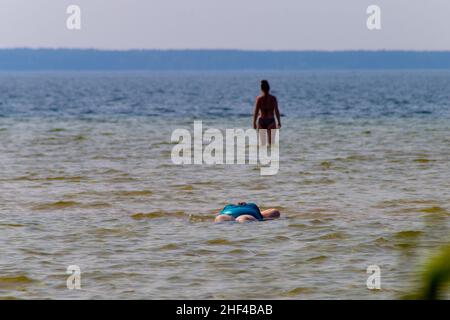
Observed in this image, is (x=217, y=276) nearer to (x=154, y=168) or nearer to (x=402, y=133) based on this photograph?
(x=154, y=168)

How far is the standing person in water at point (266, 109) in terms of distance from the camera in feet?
66.5

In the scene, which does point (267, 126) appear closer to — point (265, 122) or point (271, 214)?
point (265, 122)

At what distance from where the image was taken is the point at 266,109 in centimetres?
2066

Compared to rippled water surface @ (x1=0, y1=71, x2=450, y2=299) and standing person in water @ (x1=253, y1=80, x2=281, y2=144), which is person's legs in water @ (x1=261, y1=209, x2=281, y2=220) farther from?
standing person in water @ (x1=253, y1=80, x2=281, y2=144)

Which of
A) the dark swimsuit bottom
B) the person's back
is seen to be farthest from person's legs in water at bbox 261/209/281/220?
the dark swimsuit bottom

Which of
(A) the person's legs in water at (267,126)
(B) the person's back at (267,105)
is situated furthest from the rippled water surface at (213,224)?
(B) the person's back at (267,105)

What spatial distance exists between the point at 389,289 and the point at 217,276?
1.78m

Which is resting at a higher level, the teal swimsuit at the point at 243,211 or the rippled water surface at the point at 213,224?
the teal swimsuit at the point at 243,211

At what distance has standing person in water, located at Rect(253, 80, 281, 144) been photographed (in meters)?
20.3

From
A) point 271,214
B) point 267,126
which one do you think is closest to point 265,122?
point 267,126

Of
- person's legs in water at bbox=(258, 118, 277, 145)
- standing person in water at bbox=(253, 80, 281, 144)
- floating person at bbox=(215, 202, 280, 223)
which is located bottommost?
floating person at bbox=(215, 202, 280, 223)

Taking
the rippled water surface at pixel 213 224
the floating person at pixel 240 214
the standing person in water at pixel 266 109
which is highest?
the standing person in water at pixel 266 109

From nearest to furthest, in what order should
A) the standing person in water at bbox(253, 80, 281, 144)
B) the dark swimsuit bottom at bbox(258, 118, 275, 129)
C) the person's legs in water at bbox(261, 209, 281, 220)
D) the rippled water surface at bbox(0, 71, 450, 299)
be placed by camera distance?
the rippled water surface at bbox(0, 71, 450, 299) → the person's legs in water at bbox(261, 209, 281, 220) → the standing person in water at bbox(253, 80, 281, 144) → the dark swimsuit bottom at bbox(258, 118, 275, 129)

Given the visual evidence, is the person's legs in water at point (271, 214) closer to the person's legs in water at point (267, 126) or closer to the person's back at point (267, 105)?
the person's back at point (267, 105)
